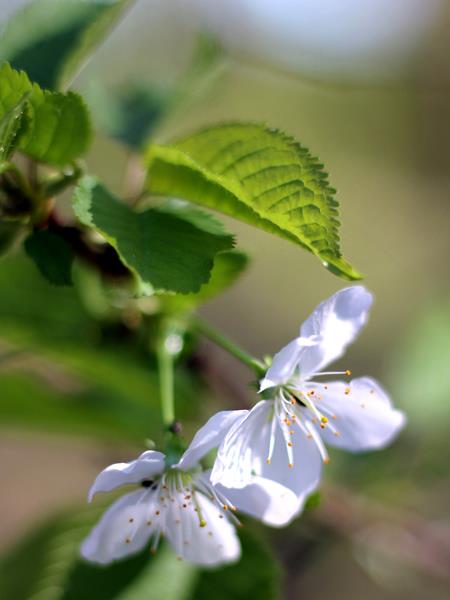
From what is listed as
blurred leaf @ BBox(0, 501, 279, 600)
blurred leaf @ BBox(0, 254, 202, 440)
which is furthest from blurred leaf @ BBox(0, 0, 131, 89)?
blurred leaf @ BBox(0, 501, 279, 600)

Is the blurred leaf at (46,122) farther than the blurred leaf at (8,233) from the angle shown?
No

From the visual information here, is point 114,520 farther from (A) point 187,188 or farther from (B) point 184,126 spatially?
(B) point 184,126

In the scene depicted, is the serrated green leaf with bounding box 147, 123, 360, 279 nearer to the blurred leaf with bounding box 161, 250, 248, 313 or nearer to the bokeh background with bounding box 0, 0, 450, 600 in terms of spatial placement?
the blurred leaf with bounding box 161, 250, 248, 313

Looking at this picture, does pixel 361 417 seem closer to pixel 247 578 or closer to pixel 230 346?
pixel 230 346

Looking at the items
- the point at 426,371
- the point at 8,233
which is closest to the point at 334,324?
the point at 8,233

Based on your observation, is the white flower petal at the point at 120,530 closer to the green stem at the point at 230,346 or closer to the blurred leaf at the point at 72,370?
the green stem at the point at 230,346

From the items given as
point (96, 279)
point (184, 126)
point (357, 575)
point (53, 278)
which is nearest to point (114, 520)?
point (53, 278)

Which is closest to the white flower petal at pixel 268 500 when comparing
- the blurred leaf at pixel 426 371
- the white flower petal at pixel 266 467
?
the white flower petal at pixel 266 467
